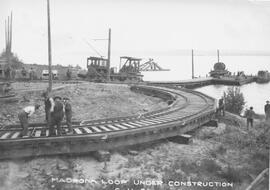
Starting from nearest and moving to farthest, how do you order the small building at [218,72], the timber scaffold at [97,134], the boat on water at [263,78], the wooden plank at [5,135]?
the timber scaffold at [97,134] → the wooden plank at [5,135] → the boat on water at [263,78] → the small building at [218,72]

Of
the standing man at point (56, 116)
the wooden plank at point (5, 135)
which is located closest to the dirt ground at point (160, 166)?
the standing man at point (56, 116)

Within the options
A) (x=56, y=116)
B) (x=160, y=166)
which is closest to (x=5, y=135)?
(x=56, y=116)

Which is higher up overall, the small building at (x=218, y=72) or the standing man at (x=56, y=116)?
the small building at (x=218, y=72)

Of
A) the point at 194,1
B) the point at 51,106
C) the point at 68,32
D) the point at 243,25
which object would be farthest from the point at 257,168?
the point at 68,32

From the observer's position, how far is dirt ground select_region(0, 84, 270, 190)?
704 cm

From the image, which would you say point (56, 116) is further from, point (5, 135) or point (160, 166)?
point (160, 166)

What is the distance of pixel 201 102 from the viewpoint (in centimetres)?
1762

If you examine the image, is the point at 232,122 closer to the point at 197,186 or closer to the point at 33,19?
the point at 197,186

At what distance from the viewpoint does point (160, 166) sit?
8.73 m

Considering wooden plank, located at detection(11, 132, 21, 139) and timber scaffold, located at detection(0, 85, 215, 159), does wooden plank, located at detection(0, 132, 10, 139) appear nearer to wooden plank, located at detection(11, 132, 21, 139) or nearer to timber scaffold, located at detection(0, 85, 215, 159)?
timber scaffold, located at detection(0, 85, 215, 159)

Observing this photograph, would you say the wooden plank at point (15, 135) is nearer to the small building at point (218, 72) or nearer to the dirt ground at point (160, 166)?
the dirt ground at point (160, 166)

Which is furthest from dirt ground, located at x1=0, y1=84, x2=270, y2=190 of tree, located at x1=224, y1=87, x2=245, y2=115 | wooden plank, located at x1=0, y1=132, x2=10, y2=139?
tree, located at x1=224, y1=87, x2=245, y2=115

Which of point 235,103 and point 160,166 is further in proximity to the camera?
point 235,103

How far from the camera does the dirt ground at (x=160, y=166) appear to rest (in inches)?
277
